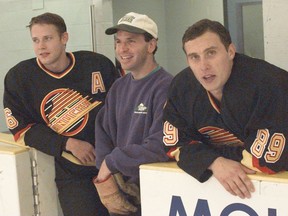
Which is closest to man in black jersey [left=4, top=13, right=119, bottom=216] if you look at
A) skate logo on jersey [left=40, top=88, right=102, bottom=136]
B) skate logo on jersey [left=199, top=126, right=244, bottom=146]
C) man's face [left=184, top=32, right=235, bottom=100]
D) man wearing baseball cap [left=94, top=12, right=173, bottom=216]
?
skate logo on jersey [left=40, top=88, right=102, bottom=136]

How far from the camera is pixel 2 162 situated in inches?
77.4

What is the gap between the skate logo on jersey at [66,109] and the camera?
2.02 meters

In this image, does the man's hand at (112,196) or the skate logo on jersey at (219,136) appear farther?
the man's hand at (112,196)

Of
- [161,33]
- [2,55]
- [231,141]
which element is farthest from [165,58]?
[231,141]

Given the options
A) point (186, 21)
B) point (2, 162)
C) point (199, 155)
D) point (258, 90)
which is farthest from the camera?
point (186, 21)

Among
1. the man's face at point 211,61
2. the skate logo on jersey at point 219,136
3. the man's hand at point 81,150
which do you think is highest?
the man's face at point 211,61

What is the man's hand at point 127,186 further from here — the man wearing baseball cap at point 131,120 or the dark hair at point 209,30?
the dark hair at point 209,30

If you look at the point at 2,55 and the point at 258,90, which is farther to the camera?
the point at 2,55

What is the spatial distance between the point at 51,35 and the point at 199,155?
0.97m

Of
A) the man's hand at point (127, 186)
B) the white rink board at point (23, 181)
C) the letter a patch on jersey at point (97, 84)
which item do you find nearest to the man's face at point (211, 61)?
the man's hand at point (127, 186)

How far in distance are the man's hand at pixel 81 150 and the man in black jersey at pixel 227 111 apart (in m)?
0.63

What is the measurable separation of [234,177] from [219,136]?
203 mm

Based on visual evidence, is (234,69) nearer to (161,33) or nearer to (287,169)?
(287,169)

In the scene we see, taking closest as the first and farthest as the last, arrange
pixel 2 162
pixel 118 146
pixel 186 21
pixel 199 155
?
pixel 199 155 → pixel 118 146 → pixel 2 162 → pixel 186 21
